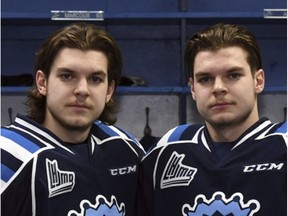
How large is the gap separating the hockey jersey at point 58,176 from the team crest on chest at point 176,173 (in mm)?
120

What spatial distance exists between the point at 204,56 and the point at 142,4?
184cm

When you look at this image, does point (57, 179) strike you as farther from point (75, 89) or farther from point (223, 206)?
point (223, 206)

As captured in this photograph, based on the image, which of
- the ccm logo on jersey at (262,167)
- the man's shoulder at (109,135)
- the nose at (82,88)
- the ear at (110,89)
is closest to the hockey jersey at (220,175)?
the ccm logo on jersey at (262,167)

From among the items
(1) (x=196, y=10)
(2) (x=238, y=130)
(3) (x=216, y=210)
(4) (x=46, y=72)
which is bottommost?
(3) (x=216, y=210)

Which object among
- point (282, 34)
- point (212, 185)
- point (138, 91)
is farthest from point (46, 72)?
point (282, 34)

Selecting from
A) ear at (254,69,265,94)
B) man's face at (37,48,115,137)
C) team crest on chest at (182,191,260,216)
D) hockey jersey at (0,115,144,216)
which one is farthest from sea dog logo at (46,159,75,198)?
ear at (254,69,265,94)

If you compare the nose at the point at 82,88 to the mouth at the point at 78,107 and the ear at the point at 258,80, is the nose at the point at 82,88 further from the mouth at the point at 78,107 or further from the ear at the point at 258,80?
the ear at the point at 258,80

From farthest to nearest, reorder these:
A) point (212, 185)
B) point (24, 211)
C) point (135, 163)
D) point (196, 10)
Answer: point (196, 10), point (135, 163), point (212, 185), point (24, 211)

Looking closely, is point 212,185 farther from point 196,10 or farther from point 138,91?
point 196,10

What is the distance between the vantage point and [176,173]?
68.7 inches

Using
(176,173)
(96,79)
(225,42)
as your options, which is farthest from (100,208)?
(225,42)

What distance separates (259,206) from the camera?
62.4 inches

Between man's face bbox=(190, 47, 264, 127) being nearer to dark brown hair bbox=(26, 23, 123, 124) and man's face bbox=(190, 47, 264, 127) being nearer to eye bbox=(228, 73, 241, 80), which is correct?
eye bbox=(228, 73, 241, 80)

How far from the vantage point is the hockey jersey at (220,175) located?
1598 millimetres
